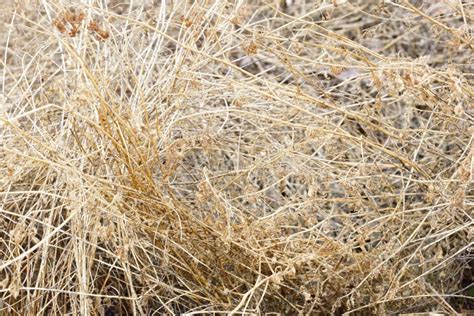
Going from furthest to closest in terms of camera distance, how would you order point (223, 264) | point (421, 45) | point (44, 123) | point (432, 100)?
1. point (421, 45)
2. point (44, 123)
3. point (223, 264)
4. point (432, 100)

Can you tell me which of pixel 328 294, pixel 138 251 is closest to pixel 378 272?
pixel 328 294

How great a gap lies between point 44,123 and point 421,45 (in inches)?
65.4

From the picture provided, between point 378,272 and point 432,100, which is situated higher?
point 432,100

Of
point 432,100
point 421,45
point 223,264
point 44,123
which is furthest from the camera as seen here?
point 421,45

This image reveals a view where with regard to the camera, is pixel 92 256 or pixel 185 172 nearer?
pixel 92 256

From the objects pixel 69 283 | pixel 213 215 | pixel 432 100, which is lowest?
pixel 69 283

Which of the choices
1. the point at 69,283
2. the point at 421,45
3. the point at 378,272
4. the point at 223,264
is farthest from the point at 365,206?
the point at 421,45

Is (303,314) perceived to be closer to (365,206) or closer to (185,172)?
(365,206)

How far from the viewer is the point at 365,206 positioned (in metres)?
2.20

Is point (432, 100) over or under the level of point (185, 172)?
over

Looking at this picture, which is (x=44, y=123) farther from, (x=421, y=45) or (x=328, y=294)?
(x=421, y=45)

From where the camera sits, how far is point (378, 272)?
200cm

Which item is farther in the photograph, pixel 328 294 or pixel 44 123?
pixel 44 123

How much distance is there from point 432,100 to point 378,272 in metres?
0.48
